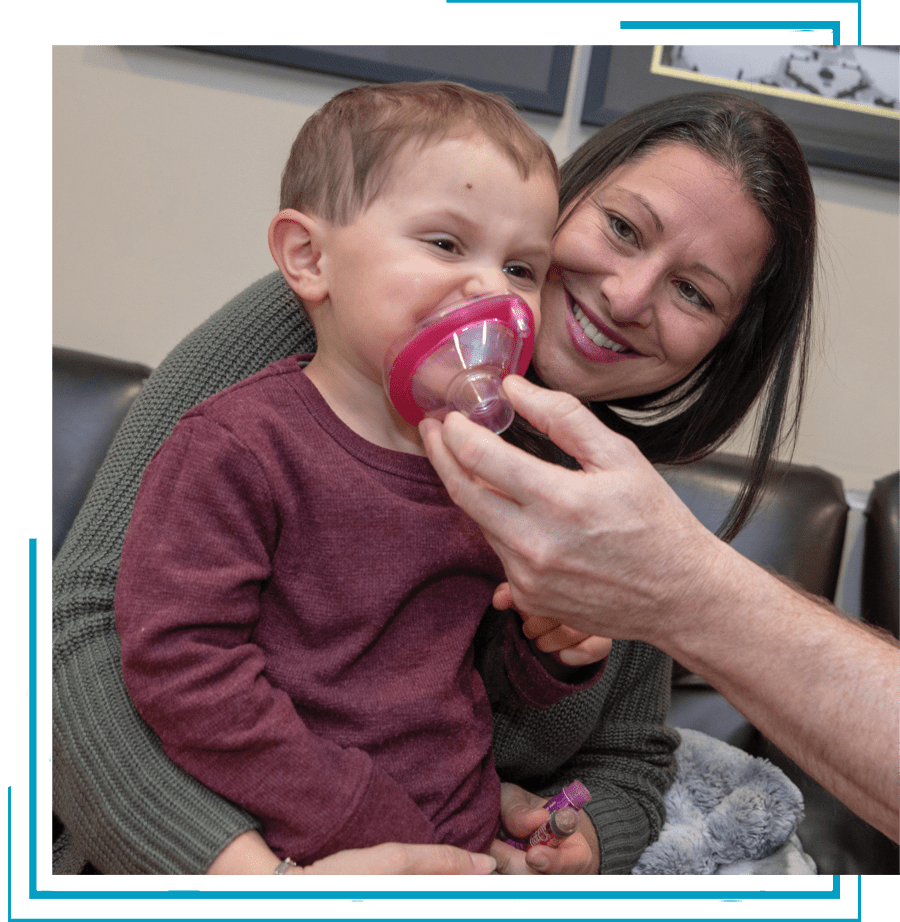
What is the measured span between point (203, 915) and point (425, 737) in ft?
0.93

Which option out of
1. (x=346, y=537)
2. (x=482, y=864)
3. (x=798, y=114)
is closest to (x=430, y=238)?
(x=346, y=537)

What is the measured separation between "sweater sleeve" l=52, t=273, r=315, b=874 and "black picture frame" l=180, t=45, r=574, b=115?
1053 millimetres

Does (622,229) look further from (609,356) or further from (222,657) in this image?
(222,657)

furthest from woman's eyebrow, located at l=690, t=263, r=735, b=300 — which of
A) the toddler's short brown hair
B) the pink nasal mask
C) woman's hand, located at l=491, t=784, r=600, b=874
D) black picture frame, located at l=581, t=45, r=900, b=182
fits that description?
woman's hand, located at l=491, t=784, r=600, b=874

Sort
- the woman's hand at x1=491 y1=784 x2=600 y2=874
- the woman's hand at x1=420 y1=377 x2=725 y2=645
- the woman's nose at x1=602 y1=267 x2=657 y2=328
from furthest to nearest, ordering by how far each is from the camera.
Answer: the woman's nose at x1=602 y1=267 x2=657 y2=328, the woman's hand at x1=491 y1=784 x2=600 y2=874, the woman's hand at x1=420 y1=377 x2=725 y2=645

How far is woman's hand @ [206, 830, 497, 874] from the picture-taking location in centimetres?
72

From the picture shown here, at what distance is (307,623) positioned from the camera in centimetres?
80

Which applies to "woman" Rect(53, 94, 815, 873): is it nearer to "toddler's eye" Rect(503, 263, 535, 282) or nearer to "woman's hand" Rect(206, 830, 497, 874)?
"woman's hand" Rect(206, 830, 497, 874)

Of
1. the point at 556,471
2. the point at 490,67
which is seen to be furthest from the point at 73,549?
the point at 490,67

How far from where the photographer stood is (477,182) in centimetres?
79

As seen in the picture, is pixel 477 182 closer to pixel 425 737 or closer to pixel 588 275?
pixel 588 275

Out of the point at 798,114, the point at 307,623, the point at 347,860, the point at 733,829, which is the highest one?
the point at 798,114

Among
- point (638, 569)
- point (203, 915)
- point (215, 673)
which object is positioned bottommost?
point (203, 915)

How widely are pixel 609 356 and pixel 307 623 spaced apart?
0.62m
